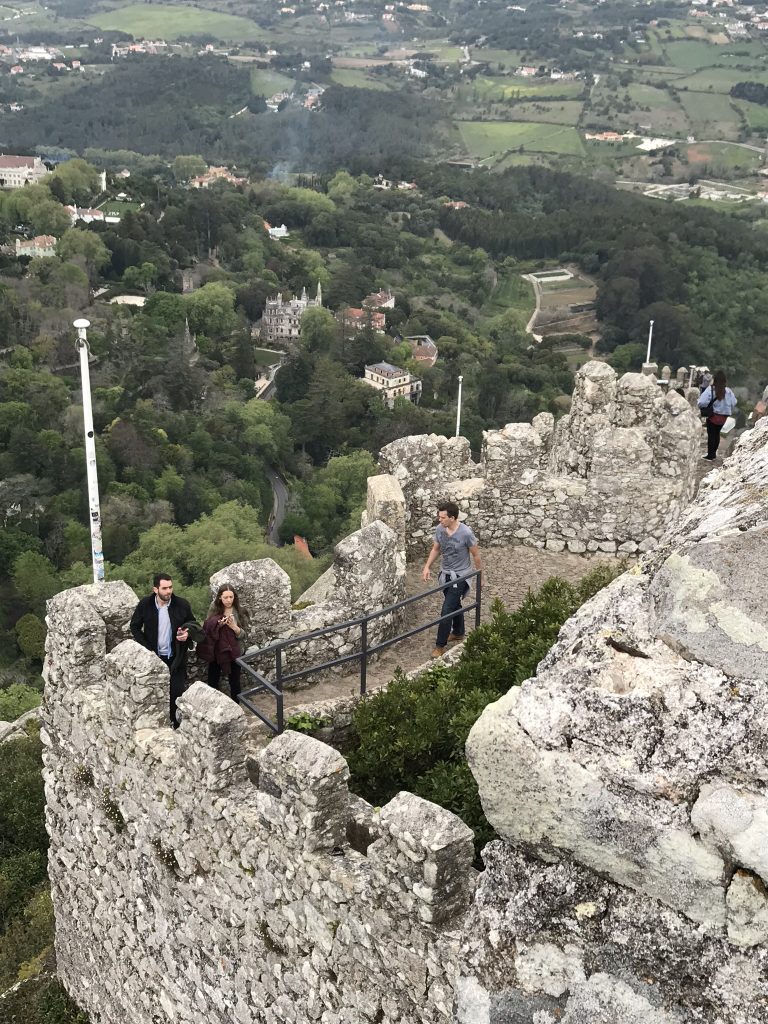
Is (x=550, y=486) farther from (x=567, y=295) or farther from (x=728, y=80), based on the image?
(x=728, y=80)

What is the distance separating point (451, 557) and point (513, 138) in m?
185

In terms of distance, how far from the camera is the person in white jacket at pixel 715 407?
13.2 meters

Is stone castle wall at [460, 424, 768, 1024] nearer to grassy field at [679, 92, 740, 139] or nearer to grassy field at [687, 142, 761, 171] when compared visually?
grassy field at [687, 142, 761, 171]

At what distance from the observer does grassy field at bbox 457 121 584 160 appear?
173250mm

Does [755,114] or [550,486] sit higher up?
[550,486]

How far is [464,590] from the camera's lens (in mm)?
9656

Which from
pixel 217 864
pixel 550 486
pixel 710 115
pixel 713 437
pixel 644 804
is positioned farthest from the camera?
pixel 710 115

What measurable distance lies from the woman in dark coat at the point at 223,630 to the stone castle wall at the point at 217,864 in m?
0.62

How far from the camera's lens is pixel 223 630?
8227 mm

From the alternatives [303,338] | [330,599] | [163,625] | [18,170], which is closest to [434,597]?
[330,599]

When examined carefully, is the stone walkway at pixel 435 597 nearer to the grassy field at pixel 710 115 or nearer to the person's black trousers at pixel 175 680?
the person's black trousers at pixel 175 680

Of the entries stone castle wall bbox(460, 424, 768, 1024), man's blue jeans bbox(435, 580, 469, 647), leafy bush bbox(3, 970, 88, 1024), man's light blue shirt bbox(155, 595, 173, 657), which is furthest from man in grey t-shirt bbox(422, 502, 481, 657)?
leafy bush bbox(3, 970, 88, 1024)

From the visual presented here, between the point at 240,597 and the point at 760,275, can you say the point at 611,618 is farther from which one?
the point at 760,275

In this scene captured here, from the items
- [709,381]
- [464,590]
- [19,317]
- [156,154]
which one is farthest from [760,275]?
[156,154]
